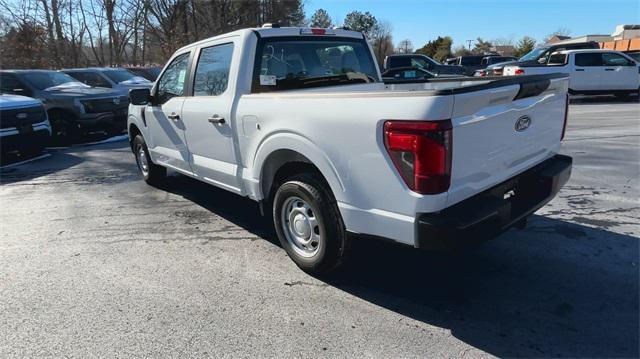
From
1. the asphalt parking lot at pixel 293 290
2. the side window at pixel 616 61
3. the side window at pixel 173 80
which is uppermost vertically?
the side window at pixel 616 61

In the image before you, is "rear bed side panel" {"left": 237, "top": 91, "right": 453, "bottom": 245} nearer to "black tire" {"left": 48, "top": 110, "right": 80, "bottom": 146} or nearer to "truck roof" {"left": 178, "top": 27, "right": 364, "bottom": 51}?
"truck roof" {"left": 178, "top": 27, "right": 364, "bottom": 51}

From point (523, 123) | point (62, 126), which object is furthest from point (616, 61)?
point (62, 126)

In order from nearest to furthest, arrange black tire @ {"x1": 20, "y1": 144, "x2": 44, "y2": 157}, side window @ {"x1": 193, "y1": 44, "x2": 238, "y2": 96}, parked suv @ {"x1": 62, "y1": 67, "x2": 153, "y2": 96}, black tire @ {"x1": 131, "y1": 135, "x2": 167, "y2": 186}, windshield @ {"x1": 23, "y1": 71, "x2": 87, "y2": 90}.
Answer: side window @ {"x1": 193, "y1": 44, "x2": 238, "y2": 96} < black tire @ {"x1": 131, "y1": 135, "x2": 167, "y2": 186} < black tire @ {"x1": 20, "y1": 144, "x2": 44, "y2": 157} < windshield @ {"x1": 23, "y1": 71, "x2": 87, "y2": 90} < parked suv @ {"x1": 62, "y1": 67, "x2": 153, "y2": 96}

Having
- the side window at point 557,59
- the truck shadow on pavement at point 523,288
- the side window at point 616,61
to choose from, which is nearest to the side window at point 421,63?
the side window at point 557,59

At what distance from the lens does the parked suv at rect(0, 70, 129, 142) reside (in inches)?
423

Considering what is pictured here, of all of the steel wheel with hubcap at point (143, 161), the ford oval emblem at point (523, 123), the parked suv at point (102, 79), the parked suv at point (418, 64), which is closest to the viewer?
the ford oval emblem at point (523, 123)

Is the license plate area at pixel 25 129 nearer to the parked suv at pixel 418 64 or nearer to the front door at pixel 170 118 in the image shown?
the front door at pixel 170 118

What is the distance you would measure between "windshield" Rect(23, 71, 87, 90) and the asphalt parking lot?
7041 millimetres

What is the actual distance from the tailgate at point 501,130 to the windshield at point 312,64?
188 centimetres

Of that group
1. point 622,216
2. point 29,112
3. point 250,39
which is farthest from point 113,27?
point 622,216

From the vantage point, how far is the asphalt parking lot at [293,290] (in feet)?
8.90

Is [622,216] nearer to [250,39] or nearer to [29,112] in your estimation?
[250,39]

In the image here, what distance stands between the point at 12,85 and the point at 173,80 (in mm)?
8220

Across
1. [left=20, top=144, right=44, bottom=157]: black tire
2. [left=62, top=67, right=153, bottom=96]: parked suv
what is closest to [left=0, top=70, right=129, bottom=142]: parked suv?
[left=20, top=144, right=44, bottom=157]: black tire
